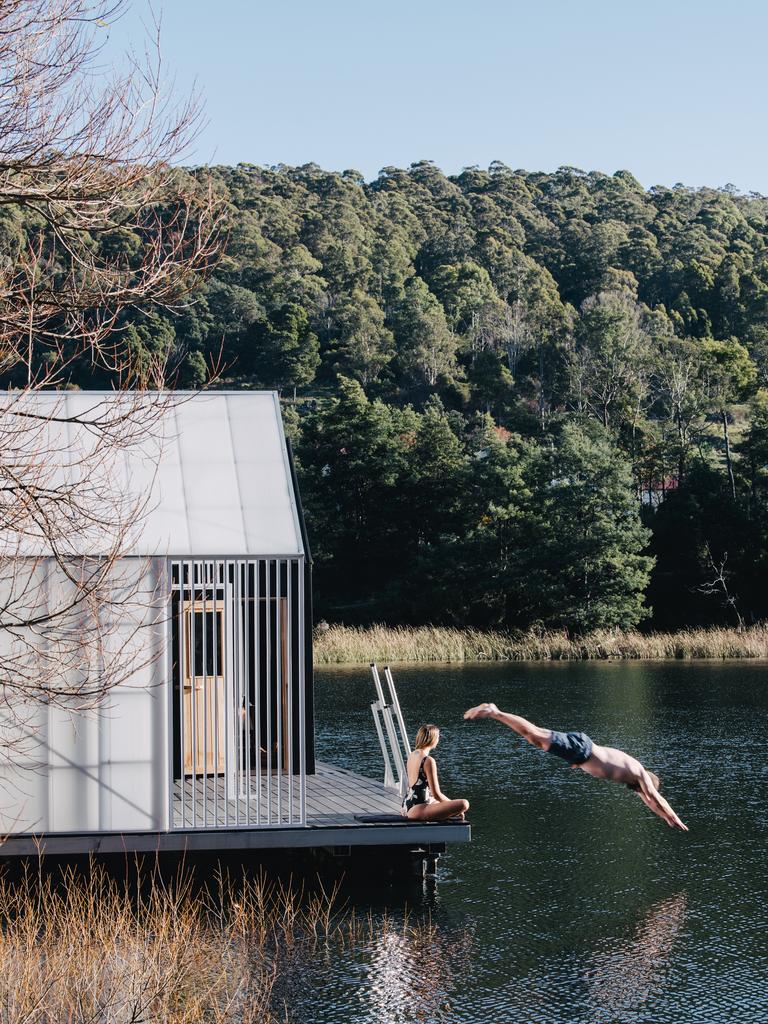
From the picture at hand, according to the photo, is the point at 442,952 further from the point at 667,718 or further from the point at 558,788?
the point at 667,718

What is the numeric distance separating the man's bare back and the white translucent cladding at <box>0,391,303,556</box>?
2.90m

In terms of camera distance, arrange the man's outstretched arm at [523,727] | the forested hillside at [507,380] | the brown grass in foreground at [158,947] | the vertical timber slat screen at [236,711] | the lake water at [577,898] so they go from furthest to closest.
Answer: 1. the forested hillside at [507,380]
2. the vertical timber slat screen at [236,711]
3. the lake water at [577,898]
4. the man's outstretched arm at [523,727]
5. the brown grass in foreground at [158,947]

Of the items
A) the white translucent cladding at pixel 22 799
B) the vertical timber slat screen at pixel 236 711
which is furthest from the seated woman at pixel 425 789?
the white translucent cladding at pixel 22 799

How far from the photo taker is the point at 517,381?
2109 inches

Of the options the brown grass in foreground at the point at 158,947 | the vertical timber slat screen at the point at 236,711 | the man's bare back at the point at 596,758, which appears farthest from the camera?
the vertical timber slat screen at the point at 236,711

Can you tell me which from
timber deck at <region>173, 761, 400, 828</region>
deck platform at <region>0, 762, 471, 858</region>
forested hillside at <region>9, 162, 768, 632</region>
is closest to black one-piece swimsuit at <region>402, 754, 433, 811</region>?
deck platform at <region>0, 762, 471, 858</region>

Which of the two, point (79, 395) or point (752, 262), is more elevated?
point (752, 262)

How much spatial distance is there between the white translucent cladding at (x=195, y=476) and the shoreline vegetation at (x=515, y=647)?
20.2 meters

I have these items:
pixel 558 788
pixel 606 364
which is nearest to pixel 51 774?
pixel 558 788

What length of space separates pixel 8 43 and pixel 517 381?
157 ft

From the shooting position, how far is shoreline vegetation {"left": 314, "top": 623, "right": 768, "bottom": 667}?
30750 mm

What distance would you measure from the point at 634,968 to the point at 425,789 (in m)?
2.21

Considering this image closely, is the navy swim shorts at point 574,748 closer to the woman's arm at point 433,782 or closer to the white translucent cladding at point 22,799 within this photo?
the woman's arm at point 433,782

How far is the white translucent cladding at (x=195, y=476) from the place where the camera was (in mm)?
9031
